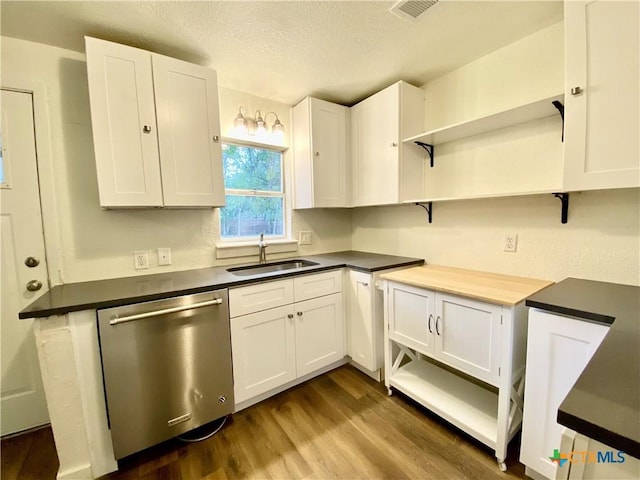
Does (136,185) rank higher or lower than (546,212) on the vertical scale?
higher

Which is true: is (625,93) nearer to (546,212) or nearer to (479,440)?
(546,212)

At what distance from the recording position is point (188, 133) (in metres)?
1.76

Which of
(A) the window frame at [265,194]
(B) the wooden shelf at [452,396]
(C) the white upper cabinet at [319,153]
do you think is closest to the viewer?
(B) the wooden shelf at [452,396]

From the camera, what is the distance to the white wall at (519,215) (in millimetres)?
1386

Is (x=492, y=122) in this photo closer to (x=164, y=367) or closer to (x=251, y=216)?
(x=251, y=216)

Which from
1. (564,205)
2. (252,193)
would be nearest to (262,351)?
(252,193)

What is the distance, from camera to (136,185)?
1.62 m

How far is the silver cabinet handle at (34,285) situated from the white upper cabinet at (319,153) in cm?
183

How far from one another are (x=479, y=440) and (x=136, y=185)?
244 centimetres

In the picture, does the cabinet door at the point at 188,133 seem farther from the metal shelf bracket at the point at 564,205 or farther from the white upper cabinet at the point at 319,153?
the metal shelf bracket at the point at 564,205

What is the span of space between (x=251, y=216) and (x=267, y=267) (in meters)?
0.49

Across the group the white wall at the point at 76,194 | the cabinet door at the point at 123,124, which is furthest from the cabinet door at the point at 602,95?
the white wall at the point at 76,194

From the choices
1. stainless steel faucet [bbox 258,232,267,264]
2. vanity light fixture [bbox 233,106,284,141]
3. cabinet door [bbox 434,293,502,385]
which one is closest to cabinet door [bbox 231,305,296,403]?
stainless steel faucet [bbox 258,232,267,264]

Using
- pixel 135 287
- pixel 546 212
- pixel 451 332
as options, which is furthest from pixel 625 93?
pixel 135 287
